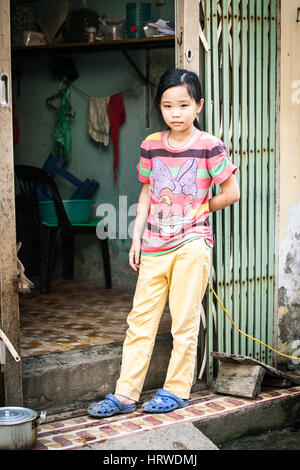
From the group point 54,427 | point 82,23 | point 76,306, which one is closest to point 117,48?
point 82,23

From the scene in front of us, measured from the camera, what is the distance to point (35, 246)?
714 cm

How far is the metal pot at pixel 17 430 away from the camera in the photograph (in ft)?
10.4

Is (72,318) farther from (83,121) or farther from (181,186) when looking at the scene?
(83,121)

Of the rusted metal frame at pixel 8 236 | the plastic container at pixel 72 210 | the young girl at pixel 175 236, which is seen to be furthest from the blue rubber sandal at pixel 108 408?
the plastic container at pixel 72 210

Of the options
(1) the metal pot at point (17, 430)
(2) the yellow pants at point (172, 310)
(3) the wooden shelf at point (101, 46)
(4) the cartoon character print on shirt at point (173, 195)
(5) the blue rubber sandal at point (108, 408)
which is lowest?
(5) the blue rubber sandal at point (108, 408)

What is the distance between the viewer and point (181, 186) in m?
3.71

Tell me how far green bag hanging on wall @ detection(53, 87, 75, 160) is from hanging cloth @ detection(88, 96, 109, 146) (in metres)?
0.33

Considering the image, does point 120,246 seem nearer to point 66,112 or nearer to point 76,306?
point 76,306

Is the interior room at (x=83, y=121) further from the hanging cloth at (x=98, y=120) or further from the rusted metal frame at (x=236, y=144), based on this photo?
the rusted metal frame at (x=236, y=144)

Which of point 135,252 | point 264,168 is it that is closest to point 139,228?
point 135,252

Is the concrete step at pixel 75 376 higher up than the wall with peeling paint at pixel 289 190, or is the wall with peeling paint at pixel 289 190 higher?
the wall with peeling paint at pixel 289 190

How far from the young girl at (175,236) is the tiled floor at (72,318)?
69 cm

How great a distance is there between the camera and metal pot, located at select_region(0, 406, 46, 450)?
10.4ft
